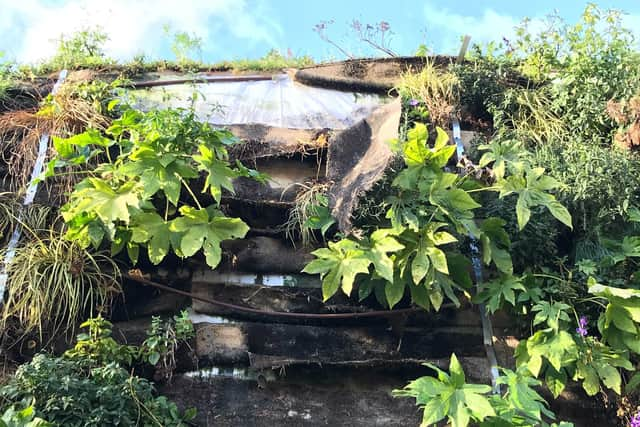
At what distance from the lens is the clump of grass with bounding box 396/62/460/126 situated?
17.3 feet

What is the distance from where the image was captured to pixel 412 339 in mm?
4430

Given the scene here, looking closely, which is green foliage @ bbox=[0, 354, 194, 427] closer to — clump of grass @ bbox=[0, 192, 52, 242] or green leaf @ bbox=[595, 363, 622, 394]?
clump of grass @ bbox=[0, 192, 52, 242]

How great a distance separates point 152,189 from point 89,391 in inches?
42.4

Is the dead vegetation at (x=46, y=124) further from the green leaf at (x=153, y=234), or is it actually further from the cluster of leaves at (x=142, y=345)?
the cluster of leaves at (x=142, y=345)

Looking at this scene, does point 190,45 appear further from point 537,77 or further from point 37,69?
point 537,77

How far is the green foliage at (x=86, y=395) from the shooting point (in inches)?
139

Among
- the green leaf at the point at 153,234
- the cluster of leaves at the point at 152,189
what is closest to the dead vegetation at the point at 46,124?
the cluster of leaves at the point at 152,189

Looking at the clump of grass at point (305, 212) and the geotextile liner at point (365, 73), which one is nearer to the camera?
the clump of grass at point (305, 212)

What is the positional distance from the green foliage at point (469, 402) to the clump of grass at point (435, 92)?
86.7 inches

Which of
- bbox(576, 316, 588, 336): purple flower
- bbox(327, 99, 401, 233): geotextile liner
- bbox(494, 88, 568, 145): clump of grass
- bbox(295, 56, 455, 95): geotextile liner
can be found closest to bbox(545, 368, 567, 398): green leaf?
bbox(576, 316, 588, 336): purple flower

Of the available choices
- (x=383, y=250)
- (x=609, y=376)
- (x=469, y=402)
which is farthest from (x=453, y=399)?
(x=609, y=376)

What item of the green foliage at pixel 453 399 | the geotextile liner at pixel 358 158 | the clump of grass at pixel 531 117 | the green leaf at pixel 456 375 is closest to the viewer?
the green foliage at pixel 453 399

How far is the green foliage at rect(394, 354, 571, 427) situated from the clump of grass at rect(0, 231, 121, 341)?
1.85m

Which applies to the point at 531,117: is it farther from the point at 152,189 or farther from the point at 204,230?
the point at 152,189
